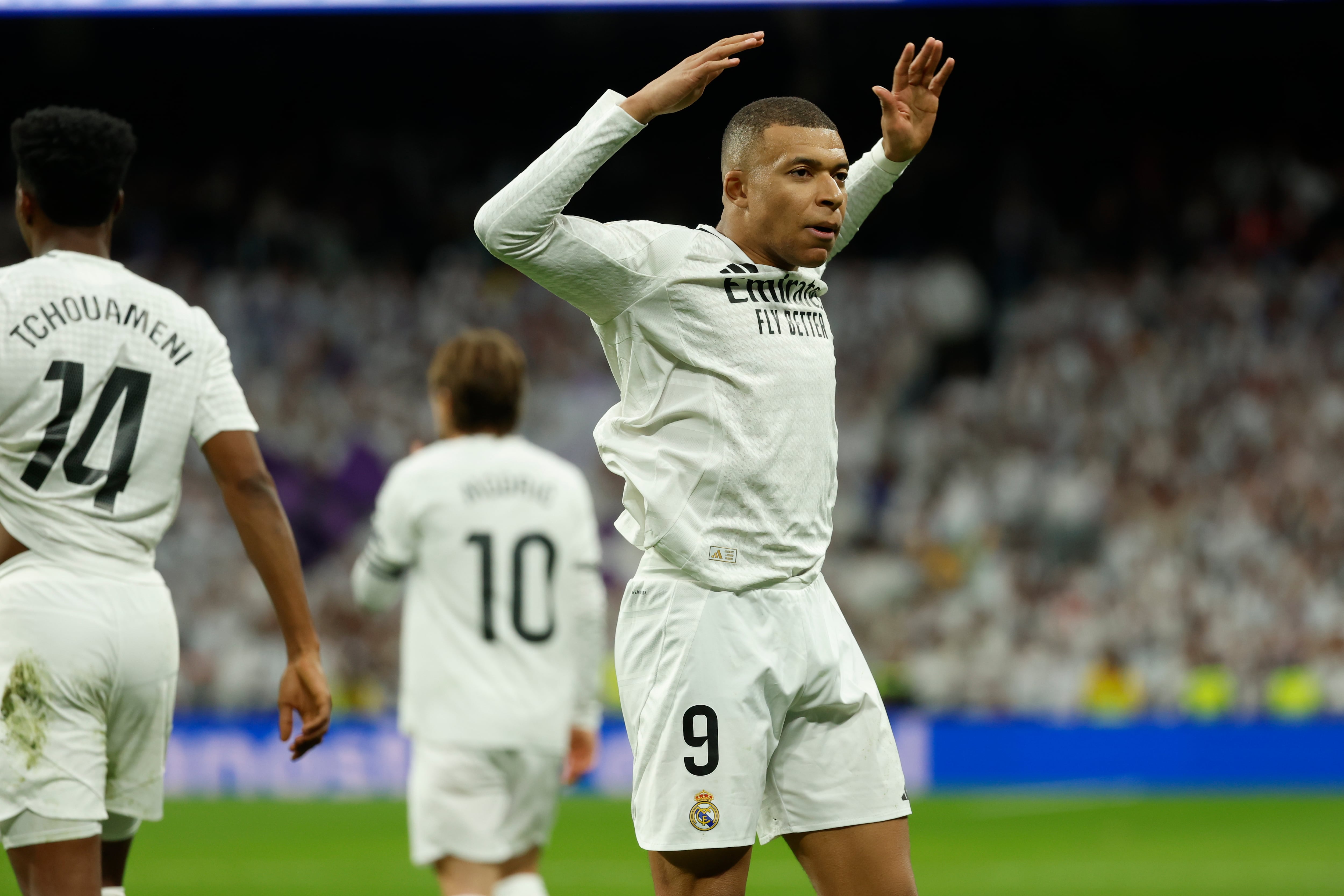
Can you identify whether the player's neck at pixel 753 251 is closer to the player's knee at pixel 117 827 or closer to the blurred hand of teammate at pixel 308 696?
the blurred hand of teammate at pixel 308 696

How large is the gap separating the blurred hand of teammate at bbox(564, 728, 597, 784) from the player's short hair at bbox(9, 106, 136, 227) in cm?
261

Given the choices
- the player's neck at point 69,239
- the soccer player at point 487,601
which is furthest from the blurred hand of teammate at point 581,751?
the player's neck at point 69,239

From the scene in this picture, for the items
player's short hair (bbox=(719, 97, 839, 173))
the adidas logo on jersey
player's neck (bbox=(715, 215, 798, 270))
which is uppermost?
player's short hair (bbox=(719, 97, 839, 173))

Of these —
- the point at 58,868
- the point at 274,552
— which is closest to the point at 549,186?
the point at 274,552

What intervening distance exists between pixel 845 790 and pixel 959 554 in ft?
41.6

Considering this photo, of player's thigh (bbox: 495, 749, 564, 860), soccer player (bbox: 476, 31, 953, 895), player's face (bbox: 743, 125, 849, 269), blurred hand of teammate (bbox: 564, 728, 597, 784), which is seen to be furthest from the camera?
blurred hand of teammate (bbox: 564, 728, 597, 784)

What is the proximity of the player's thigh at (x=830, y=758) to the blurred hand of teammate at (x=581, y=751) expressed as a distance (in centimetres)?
183

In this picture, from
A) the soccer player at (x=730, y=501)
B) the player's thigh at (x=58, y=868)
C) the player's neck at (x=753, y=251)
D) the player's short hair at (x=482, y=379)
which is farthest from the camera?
the player's short hair at (x=482, y=379)

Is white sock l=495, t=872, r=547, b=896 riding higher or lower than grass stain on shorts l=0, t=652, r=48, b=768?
lower

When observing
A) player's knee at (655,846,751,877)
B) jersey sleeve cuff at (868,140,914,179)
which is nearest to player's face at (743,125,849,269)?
jersey sleeve cuff at (868,140,914,179)

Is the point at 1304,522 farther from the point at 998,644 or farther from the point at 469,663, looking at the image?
the point at 469,663

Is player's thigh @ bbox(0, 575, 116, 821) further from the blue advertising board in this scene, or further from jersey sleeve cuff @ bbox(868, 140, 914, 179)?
the blue advertising board

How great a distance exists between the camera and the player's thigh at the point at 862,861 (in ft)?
12.3

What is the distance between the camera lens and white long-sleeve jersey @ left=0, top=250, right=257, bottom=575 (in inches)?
142
